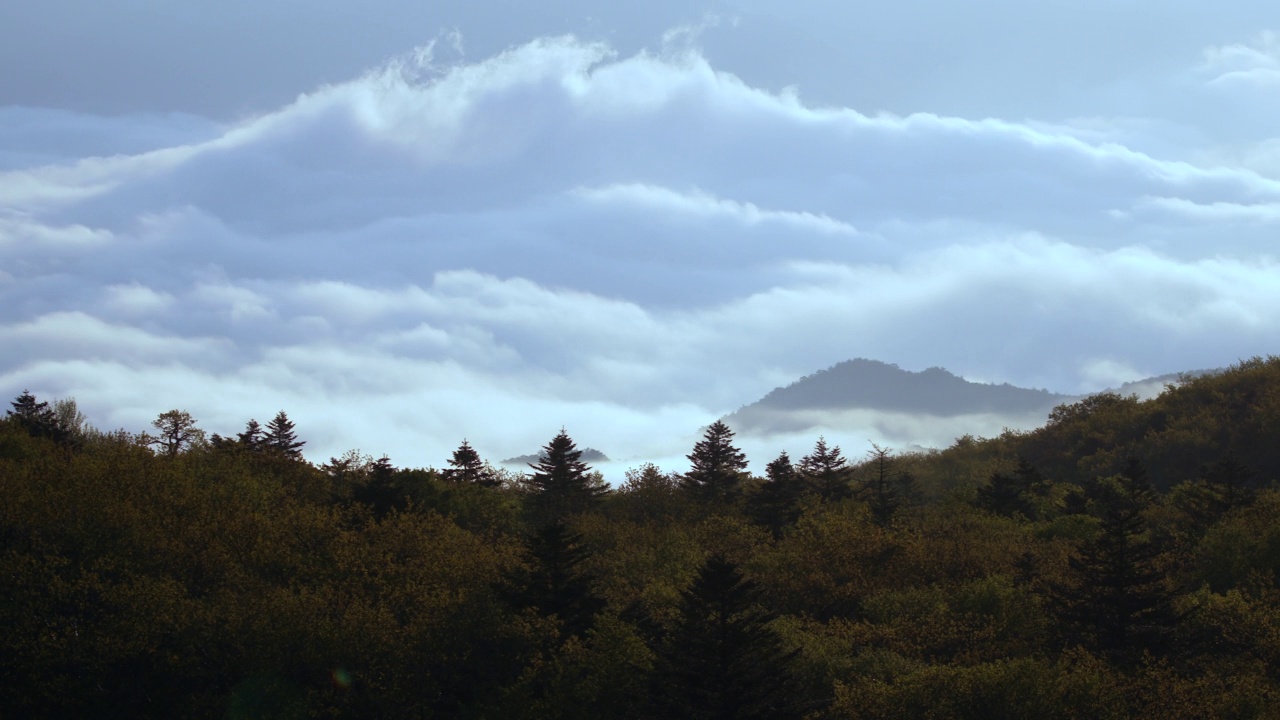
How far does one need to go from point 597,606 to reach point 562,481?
40765 millimetres

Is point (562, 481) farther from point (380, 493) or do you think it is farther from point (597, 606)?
point (597, 606)

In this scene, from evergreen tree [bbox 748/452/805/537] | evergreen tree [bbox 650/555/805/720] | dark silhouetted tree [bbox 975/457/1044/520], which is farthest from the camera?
dark silhouetted tree [bbox 975/457/1044/520]

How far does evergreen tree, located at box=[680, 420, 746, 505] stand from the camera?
103250 millimetres

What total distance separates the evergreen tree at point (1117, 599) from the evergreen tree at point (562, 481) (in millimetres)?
48912

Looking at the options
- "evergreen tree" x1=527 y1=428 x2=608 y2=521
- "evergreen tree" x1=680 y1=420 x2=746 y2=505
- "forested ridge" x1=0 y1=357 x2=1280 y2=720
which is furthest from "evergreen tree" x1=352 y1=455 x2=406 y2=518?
"evergreen tree" x1=680 y1=420 x2=746 y2=505

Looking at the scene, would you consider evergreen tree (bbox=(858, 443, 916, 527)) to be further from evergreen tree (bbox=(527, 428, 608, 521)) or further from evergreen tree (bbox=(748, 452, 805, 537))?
Result: evergreen tree (bbox=(527, 428, 608, 521))

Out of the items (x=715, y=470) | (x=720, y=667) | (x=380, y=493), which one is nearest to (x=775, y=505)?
(x=715, y=470)

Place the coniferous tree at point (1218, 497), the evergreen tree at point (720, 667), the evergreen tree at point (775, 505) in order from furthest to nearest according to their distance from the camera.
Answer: the evergreen tree at point (775, 505) < the coniferous tree at point (1218, 497) < the evergreen tree at point (720, 667)

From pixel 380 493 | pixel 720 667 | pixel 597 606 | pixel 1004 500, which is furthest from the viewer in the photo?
pixel 1004 500

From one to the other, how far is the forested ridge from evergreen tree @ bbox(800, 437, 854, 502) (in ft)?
42.6

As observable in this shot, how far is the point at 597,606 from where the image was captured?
60.0m

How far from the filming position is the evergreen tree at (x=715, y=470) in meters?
103

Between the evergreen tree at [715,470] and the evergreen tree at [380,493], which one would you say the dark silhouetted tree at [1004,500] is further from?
the evergreen tree at [380,493]

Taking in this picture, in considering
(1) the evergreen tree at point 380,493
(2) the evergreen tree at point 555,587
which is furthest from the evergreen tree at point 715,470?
(2) the evergreen tree at point 555,587
